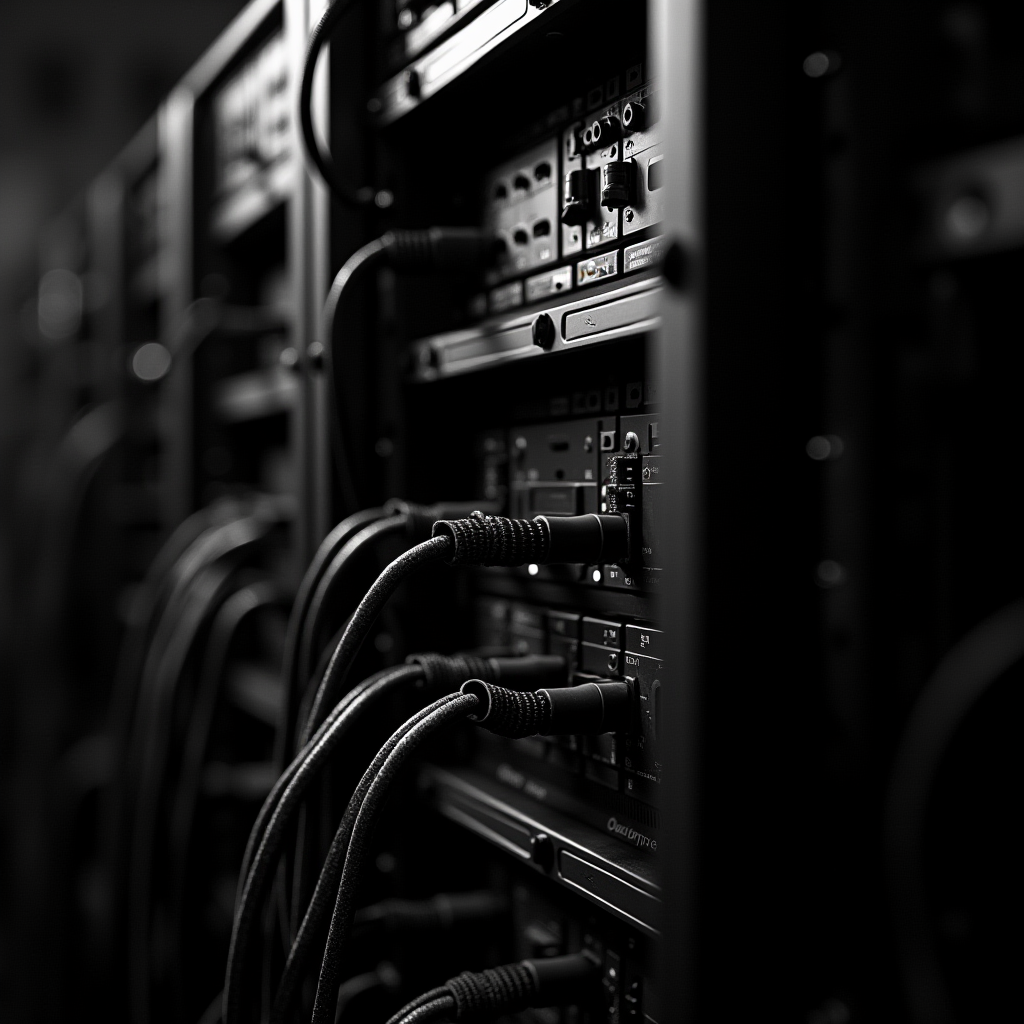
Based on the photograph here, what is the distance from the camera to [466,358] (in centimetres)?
83

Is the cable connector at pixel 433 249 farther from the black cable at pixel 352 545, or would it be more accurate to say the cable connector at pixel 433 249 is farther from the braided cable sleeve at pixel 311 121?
the black cable at pixel 352 545

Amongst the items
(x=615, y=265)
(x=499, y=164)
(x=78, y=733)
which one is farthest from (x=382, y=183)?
(x=78, y=733)

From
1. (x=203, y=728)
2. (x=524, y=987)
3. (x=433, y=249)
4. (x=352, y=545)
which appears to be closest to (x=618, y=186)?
(x=433, y=249)

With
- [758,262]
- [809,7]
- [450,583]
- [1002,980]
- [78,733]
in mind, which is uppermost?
[809,7]

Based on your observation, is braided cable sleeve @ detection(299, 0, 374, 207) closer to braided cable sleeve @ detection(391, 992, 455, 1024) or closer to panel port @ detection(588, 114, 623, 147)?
panel port @ detection(588, 114, 623, 147)

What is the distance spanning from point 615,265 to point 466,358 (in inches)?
7.0

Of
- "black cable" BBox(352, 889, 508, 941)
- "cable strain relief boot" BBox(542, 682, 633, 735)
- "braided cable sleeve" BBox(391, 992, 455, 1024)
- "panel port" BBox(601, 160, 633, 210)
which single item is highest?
"panel port" BBox(601, 160, 633, 210)

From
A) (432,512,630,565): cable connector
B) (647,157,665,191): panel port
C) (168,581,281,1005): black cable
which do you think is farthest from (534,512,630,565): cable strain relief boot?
(168,581,281,1005): black cable

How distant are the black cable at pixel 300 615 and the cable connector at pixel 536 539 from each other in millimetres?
149

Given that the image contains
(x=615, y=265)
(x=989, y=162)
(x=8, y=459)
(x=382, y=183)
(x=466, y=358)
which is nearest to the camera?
(x=989, y=162)

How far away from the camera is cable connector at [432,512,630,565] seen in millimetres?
675

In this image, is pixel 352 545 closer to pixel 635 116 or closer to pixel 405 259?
pixel 405 259

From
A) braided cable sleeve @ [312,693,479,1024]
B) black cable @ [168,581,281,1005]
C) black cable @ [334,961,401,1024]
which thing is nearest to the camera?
braided cable sleeve @ [312,693,479,1024]

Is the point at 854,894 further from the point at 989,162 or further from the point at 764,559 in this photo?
the point at 989,162
